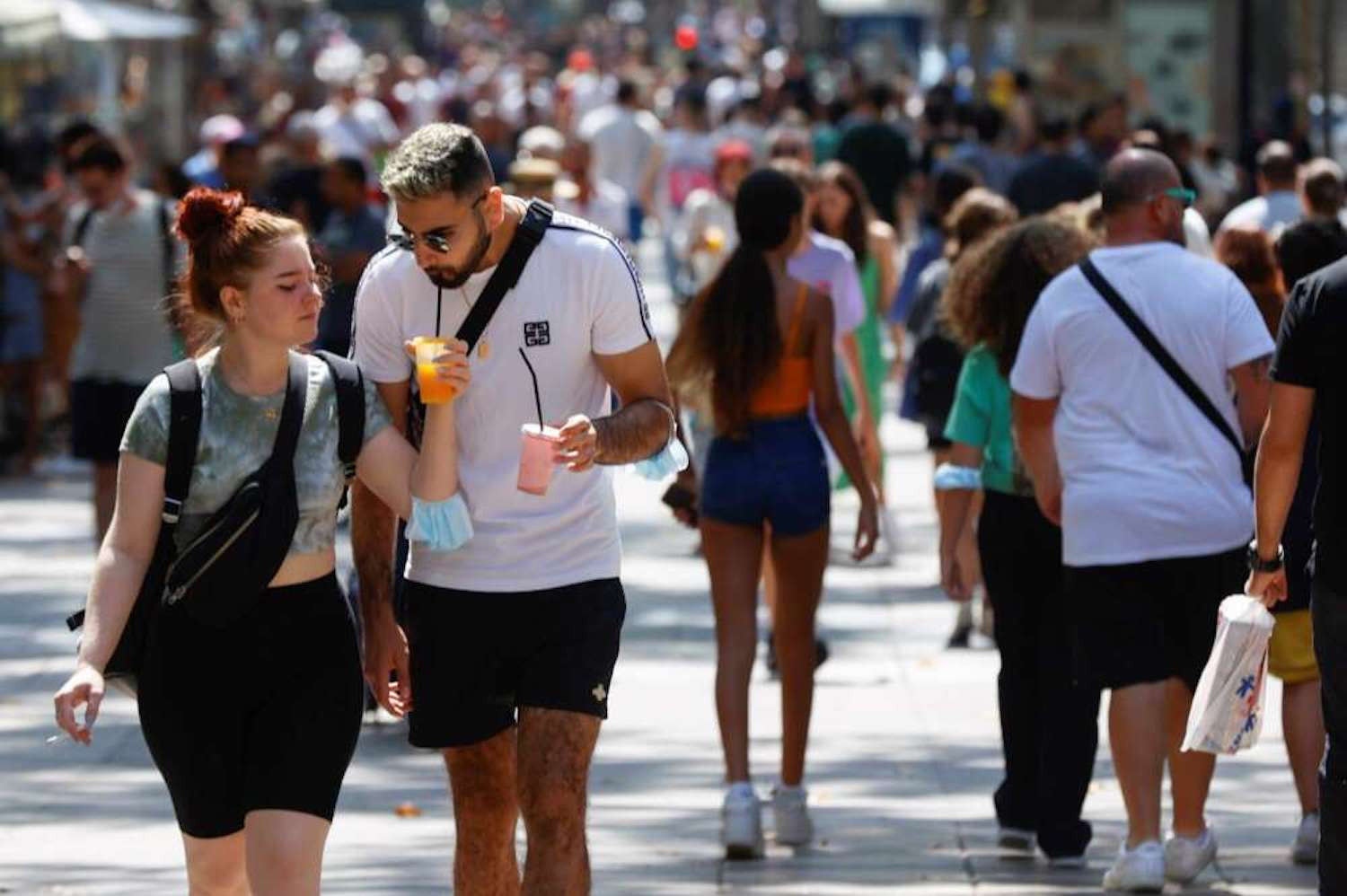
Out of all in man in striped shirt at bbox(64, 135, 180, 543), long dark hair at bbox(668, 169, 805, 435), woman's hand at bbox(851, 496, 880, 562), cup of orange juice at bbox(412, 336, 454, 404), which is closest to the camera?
cup of orange juice at bbox(412, 336, 454, 404)

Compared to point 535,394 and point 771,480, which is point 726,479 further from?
point 535,394

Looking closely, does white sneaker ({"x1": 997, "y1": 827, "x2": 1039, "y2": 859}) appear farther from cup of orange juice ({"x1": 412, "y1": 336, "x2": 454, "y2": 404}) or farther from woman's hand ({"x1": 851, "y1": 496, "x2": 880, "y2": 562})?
cup of orange juice ({"x1": 412, "y1": 336, "x2": 454, "y2": 404})

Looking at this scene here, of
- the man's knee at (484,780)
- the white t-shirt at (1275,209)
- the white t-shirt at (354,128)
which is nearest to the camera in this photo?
the man's knee at (484,780)

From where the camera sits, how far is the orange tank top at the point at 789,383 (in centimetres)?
852

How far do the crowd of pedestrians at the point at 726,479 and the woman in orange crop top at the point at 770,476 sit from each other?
0.01 meters

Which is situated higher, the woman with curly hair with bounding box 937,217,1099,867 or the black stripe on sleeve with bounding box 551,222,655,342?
the black stripe on sleeve with bounding box 551,222,655,342

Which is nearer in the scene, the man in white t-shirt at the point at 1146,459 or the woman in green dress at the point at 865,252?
the man in white t-shirt at the point at 1146,459

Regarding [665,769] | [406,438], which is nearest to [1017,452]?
[665,769]

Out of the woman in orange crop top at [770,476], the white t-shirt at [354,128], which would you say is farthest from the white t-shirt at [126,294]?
the white t-shirt at [354,128]

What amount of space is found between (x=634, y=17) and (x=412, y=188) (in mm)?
114191

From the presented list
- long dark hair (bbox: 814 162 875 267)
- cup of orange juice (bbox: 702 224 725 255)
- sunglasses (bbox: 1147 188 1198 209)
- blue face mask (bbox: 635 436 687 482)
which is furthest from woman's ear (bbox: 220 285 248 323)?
long dark hair (bbox: 814 162 875 267)

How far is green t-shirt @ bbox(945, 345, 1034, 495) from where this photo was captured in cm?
841

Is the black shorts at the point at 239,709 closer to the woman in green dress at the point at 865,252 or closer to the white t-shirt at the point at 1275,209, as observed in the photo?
the woman in green dress at the point at 865,252

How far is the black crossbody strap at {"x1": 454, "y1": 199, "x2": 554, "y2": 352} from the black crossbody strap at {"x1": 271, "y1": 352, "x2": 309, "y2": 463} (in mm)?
359
